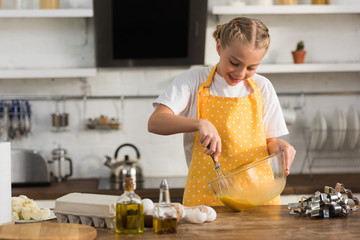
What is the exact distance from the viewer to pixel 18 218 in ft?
5.15

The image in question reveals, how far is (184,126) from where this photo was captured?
66.0 inches

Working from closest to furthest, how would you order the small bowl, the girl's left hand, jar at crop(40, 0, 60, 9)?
the small bowl
the girl's left hand
jar at crop(40, 0, 60, 9)

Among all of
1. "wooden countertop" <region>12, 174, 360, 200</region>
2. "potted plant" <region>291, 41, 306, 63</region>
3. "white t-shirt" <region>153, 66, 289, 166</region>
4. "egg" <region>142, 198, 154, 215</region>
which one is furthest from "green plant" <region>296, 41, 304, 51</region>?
"egg" <region>142, 198, 154, 215</region>

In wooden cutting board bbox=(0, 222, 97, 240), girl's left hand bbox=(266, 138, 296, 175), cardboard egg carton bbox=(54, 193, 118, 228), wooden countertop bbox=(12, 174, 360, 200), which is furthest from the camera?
wooden countertop bbox=(12, 174, 360, 200)

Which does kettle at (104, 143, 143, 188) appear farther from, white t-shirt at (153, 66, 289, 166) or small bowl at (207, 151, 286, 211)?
small bowl at (207, 151, 286, 211)

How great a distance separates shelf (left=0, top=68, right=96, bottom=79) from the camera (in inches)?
125

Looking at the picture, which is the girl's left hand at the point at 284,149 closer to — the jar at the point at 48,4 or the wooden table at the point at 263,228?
the wooden table at the point at 263,228

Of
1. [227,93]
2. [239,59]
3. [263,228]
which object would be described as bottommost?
[263,228]

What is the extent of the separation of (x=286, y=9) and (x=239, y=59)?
5.74 ft

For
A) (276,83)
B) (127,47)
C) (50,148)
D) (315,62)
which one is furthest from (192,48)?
(50,148)

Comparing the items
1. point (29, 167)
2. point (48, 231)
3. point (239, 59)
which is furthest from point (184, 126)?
point (29, 167)

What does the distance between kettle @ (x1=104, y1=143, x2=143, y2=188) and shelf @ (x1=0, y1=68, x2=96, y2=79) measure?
0.51 meters

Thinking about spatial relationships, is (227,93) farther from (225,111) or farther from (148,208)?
(148,208)

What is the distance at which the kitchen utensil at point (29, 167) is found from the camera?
3096 mm
